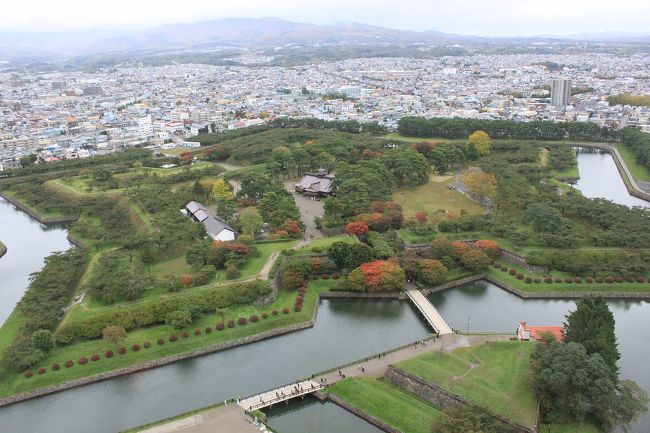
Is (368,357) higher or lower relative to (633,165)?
lower

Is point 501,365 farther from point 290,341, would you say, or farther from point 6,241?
point 6,241

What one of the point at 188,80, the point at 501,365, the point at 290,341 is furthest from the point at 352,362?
the point at 188,80

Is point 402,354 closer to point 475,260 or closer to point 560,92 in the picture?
point 475,260

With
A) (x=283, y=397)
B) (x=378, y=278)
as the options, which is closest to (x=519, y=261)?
(x=378, y=278)

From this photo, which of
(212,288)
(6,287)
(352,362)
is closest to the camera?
(352,362)

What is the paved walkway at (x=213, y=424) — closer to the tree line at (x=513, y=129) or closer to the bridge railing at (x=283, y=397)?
the bridge railing at (x=283, y=397)

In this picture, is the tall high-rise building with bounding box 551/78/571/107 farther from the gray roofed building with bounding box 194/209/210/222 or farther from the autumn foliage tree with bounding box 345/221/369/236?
the gray roofed building with bounding box 194/209/210/222
